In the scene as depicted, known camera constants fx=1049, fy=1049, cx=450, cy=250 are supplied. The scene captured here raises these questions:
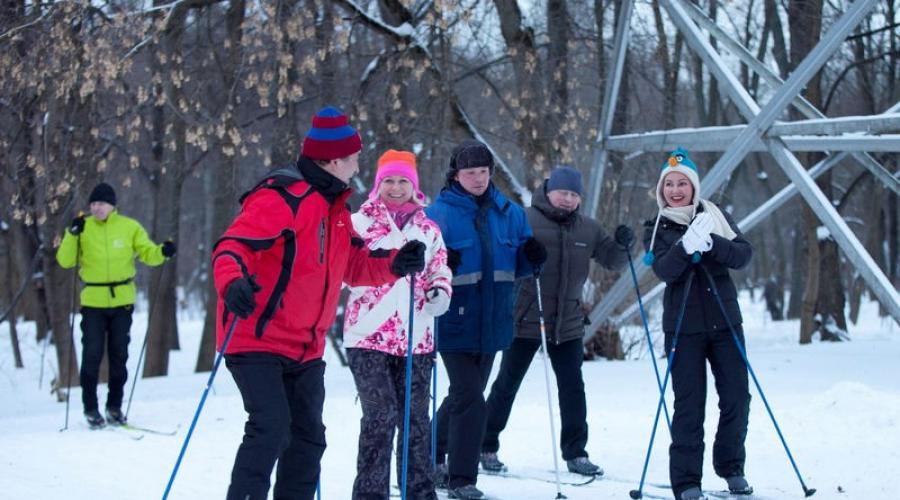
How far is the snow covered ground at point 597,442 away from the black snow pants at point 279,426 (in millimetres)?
1633

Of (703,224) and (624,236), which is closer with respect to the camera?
(703,224)

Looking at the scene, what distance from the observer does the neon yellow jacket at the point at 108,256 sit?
27.9 feet

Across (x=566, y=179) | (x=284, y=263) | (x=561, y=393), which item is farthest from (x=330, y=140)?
(x=561, y=393)

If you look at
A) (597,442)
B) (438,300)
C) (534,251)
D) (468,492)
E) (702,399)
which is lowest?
(597,442)

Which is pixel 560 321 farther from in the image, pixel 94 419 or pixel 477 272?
pixel 94 419

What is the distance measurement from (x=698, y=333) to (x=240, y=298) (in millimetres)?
2572

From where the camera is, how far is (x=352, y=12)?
11.0m

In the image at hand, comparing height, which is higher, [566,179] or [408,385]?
[566,179]

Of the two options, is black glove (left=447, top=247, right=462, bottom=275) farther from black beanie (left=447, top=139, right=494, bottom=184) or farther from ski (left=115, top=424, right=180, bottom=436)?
ski (left=115, top=424, right=180, bottom=436)

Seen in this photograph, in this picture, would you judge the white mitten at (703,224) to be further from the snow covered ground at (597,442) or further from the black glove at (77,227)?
the black glove at (77,227)

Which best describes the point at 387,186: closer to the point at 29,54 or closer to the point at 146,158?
the point at 29,54

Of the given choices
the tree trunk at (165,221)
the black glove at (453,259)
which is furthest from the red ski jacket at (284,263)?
the tree trunk at (165,221)

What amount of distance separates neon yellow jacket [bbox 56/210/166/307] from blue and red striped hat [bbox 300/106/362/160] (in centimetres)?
460

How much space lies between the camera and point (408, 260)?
15.0ft
